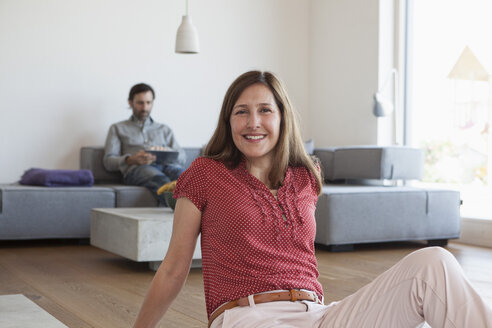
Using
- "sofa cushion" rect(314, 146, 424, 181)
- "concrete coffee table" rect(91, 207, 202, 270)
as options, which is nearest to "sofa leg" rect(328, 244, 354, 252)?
"sofa cushion" rect(314, 146, 424, 181)

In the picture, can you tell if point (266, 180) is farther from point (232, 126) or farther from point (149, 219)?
point (149, 219)

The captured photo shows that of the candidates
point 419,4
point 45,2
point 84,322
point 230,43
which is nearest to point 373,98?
point 419,4

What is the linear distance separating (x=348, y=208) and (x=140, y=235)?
1583 mm

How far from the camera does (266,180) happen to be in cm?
158

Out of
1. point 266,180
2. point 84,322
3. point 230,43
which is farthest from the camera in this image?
point 230,43

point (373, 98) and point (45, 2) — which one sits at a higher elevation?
point (45, 2)

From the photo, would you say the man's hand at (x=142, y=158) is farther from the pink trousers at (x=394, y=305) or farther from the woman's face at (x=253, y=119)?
the pink trousers at (x=394, y=305)

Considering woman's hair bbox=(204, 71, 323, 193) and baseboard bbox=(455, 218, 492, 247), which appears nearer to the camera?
woman's hair bbox=(204, 71, 323, 193)

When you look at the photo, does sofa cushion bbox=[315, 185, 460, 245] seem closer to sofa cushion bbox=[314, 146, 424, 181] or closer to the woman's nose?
sofa cushion bbox=[314, 146, 424, 181]

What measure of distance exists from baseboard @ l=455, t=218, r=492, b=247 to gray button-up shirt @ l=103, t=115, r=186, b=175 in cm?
232

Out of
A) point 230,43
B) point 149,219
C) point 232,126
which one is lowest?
point 149,219

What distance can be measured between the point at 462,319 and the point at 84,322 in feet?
5.16

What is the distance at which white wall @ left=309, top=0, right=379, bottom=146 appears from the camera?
19.6 ft

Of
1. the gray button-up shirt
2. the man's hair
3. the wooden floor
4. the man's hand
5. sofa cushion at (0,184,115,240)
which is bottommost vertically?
the wooden floor
